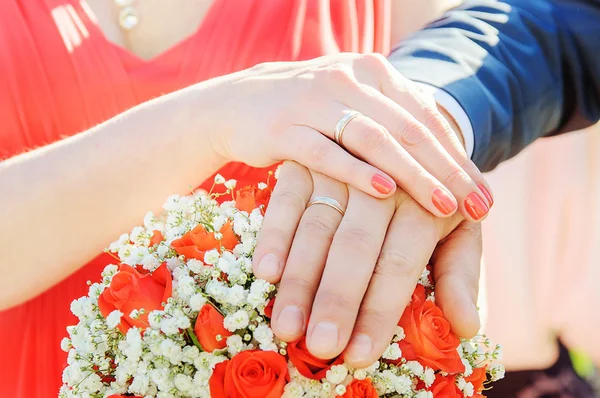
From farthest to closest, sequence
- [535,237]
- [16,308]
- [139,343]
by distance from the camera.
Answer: [535,237]
[16,308]
[139,343]

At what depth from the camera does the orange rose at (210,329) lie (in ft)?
2.06

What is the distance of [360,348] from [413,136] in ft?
1.03

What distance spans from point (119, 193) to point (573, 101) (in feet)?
3.04

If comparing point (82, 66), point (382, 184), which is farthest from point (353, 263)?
point (82, 66)

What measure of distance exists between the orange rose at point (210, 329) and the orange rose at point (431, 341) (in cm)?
20

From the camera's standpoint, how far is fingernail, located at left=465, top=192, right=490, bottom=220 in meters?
0.82

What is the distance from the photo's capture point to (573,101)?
129 cm

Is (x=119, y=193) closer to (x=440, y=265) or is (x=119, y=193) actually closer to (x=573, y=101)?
(x=440, y=265)

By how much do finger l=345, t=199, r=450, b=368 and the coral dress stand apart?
18.3 inches

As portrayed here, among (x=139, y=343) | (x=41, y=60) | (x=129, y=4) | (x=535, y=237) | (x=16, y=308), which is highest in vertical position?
(x=129, y=4)

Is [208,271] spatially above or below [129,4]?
below

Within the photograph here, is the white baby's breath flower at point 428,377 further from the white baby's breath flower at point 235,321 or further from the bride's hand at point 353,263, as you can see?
the white baby's breath flower at point 235,321

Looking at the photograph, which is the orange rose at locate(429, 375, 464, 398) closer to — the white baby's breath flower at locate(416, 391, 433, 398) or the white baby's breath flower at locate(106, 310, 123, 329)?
the white baby's breath flower at locate(416, 391, 433, 398)

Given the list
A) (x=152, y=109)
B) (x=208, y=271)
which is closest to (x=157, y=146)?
(x=152, y=109)
